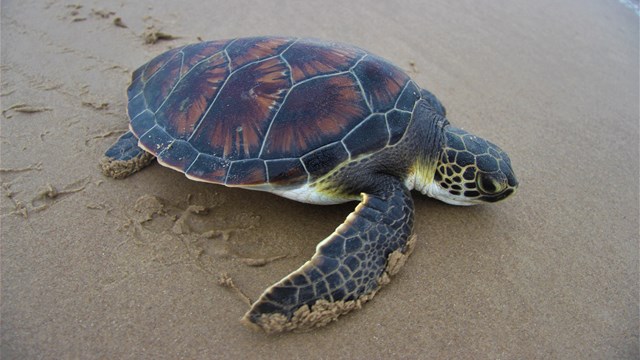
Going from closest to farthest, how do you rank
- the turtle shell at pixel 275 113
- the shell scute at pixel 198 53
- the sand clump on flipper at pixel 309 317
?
the sand clump on flipper at pixel 309 317 → the turtle shell at pixel 275 113 → the shell scute at pixel 198 53

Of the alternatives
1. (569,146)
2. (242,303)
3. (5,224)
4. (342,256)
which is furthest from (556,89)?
(5,224)

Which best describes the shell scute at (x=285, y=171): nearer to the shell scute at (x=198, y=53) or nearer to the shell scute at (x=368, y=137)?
the shell scute at (x=368, y=137)

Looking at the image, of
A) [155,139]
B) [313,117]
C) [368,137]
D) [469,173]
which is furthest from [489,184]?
[155,139]

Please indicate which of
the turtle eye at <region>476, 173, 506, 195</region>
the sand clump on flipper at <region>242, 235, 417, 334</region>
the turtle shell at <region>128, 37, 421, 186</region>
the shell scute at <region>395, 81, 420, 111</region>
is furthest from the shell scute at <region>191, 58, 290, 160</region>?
the turtle eye at <region>476, 173, 506, 195</region>

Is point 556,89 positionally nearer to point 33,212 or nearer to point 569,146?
point 569,146

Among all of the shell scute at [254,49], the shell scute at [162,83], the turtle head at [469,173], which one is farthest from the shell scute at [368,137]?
the shell scute at [162,83]

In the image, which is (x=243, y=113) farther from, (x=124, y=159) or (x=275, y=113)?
(x=124, y=159)
